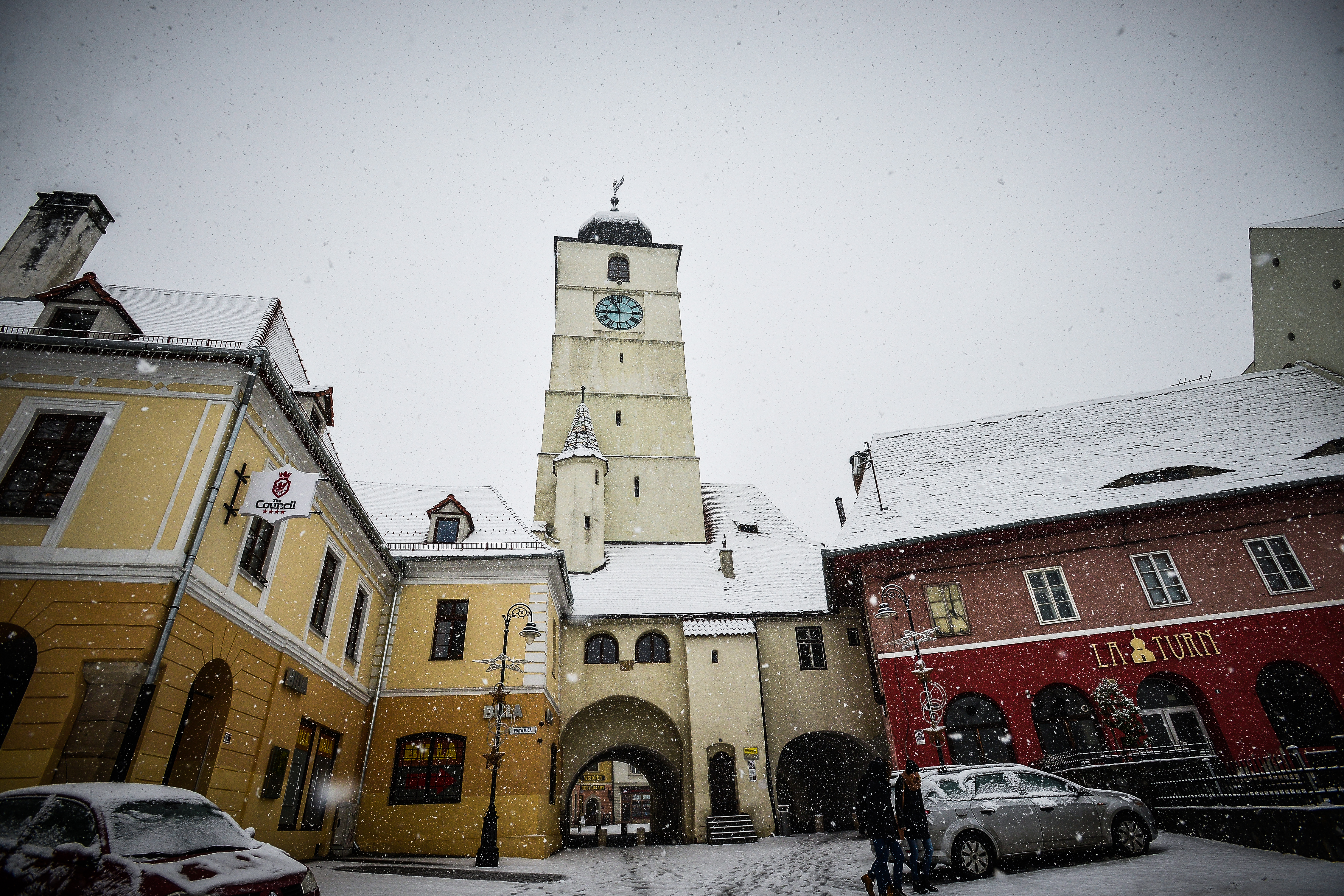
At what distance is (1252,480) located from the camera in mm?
18281

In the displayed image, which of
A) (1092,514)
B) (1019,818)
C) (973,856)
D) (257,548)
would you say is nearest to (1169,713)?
(1092,514)

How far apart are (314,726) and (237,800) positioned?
3382mm

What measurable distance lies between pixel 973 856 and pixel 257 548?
13.3 metres

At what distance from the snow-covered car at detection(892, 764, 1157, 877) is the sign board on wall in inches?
420

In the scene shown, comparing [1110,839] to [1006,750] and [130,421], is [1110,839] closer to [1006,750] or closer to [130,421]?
[1006,750]

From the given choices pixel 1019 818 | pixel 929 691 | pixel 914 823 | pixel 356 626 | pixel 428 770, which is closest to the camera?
pixel 914 823

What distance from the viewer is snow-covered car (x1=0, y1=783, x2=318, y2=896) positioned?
5020 millimetres

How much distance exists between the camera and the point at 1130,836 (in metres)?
9.99

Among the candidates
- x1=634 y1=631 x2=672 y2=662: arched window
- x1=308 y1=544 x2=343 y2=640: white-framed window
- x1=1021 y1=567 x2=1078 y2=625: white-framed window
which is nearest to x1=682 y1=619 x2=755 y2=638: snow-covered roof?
x1=634 y1=631 x2=672 y2=662: arched window

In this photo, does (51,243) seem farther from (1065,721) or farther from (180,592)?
(1065,721)

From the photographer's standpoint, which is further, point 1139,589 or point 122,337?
point 1139,589

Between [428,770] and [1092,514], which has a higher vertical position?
[1092,514]

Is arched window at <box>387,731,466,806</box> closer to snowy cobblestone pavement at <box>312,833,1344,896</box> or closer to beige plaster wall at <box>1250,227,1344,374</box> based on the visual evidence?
snowy cobblestone pavement at <box>312,833,1344,896</box>

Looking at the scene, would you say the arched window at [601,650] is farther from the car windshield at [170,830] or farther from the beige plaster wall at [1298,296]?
the beige plaster wall at [1298,296]
